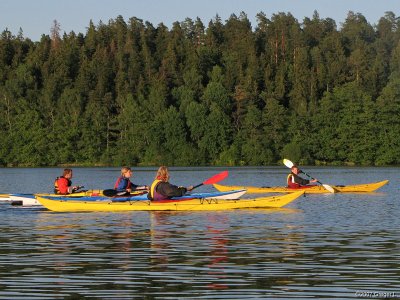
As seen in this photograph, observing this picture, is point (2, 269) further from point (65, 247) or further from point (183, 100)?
point (183, 100)

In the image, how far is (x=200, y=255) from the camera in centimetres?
2183

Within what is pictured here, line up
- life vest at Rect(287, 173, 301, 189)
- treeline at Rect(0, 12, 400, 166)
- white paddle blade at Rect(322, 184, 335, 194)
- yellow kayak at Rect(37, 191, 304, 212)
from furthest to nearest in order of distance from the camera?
treeline at Rect(0, 12, 400, 166) < white paddle blade at Rect(322, 184, 335, 194) < life vest at Rect(287, 173, 301, 189) < yellow kayak at Rect(37, 191, 304, 212)

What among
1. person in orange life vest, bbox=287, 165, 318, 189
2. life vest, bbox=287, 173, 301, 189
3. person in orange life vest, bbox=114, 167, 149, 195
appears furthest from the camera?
life vest, bbox=287, 173, 301, 189

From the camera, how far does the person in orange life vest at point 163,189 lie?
34.1 metres

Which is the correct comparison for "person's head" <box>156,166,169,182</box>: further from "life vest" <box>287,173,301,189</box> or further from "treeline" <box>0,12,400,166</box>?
"treeline" <box>0,12,400,166</box>

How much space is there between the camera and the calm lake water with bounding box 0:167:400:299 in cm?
1711

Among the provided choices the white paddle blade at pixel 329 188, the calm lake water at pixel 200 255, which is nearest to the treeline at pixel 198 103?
the white paddle blade at pixel 329 188

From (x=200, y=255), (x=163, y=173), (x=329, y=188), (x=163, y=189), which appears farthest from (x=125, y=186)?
(x=200, y=255)

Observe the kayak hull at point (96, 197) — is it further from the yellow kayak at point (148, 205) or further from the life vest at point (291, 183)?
the life vest at point (291, 183)

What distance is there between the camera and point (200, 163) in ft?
447

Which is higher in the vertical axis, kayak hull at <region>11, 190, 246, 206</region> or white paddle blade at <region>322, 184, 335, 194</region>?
kayak hull at <region>11, 190, 246, 206</region>

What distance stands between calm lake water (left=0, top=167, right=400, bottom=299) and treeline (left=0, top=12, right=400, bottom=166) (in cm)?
9571

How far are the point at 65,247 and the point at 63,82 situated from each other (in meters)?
142

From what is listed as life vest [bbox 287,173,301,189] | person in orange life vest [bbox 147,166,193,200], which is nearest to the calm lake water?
person in orange life vest [bbox 147,166,193,200]
